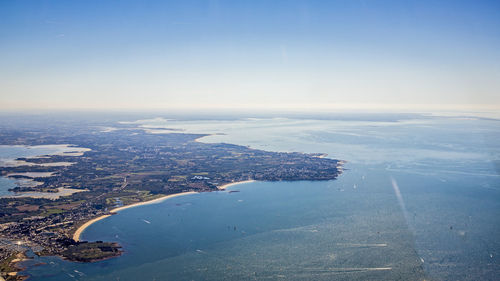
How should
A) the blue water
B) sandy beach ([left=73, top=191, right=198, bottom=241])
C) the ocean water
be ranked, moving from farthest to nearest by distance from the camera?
1. the blue water
2. sandy beach ([left=73, top=191, right=198, bottom=241])
3. the ocean water

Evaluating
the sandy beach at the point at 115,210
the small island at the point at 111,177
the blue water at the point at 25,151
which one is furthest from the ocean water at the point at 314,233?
the blue water at the point at 25,151

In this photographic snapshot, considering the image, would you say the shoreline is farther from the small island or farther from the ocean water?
the ocean water

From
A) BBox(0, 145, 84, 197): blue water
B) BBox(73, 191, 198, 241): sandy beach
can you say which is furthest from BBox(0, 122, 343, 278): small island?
BBox(0, 145, 84, 197): blue water

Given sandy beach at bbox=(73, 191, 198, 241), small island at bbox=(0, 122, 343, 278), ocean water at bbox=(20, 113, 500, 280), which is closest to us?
ocean water at bbox=(20, 113, 500, 280)

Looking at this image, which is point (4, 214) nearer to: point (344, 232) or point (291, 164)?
point (344, 232)

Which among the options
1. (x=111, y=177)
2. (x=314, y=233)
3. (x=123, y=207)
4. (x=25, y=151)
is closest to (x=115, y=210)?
(x=123, y=207)

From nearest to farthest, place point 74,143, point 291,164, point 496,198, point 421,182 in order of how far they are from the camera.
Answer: point 496,198 → point 421,182 → point 291,164 → point 74,143

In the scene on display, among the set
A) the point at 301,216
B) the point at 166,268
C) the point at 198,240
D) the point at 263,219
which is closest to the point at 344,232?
the point at 301,216

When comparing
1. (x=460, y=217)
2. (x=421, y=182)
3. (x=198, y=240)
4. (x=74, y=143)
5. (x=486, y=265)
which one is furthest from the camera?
(x=74, y=143)
